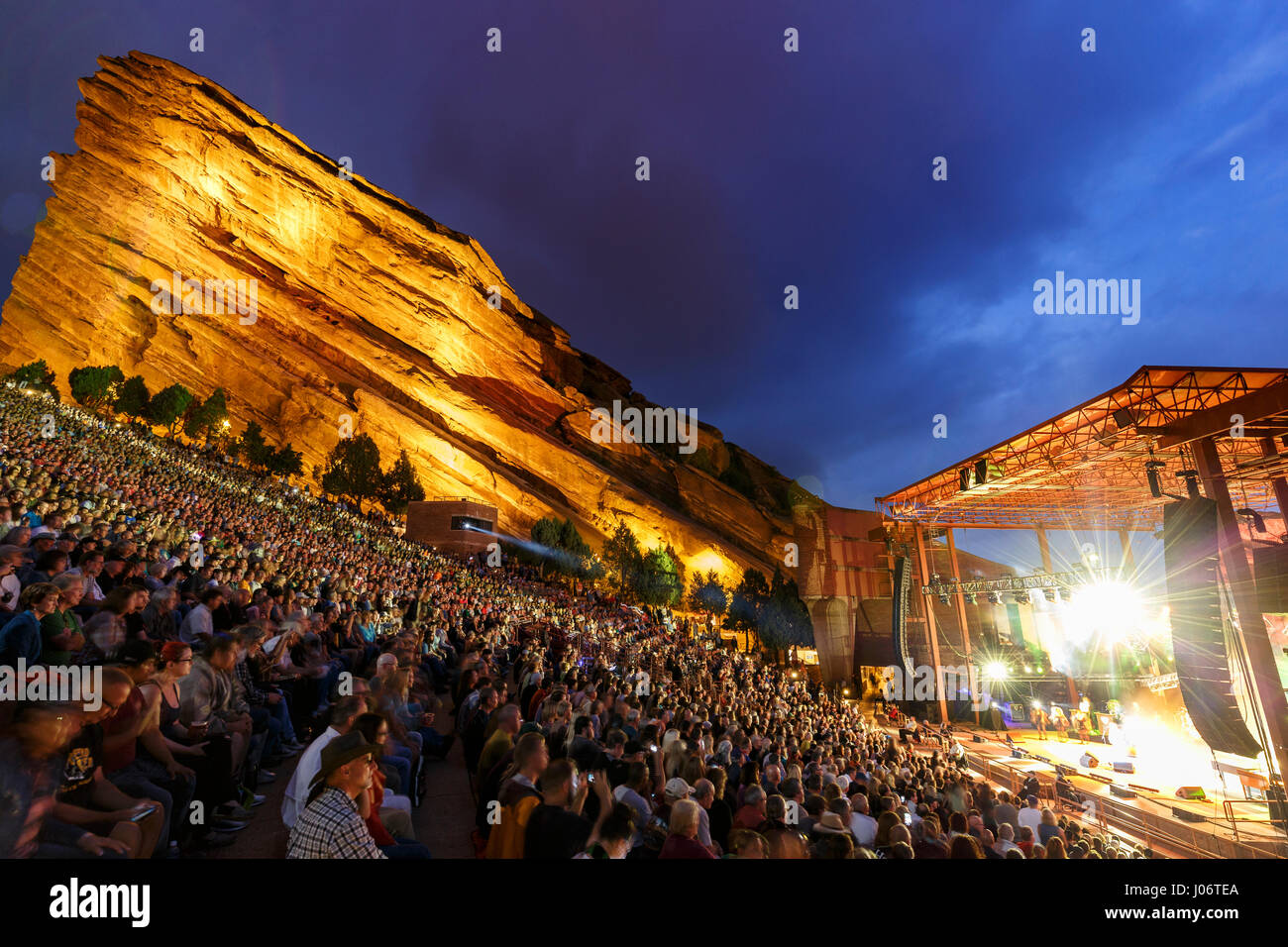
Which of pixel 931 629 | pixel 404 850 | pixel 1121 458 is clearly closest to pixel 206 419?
pixel 931 629

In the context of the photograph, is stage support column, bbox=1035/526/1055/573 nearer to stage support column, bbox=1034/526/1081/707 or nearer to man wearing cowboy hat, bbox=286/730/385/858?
stage support column, bbox=1034/526/1081/707

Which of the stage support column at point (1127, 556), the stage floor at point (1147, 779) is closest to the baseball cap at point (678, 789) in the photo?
the stage floor at point (1147, 779)

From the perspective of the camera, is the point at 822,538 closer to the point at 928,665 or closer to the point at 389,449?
the point at 928,665

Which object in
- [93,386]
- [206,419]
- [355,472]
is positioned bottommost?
[355,472]

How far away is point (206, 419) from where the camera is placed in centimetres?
4247

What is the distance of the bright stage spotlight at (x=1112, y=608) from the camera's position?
1748 centimetres

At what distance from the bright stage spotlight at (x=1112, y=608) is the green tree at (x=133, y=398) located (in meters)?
56.9

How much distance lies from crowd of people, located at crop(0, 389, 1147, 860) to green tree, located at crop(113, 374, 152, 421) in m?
37.0

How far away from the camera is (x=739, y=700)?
14.1m

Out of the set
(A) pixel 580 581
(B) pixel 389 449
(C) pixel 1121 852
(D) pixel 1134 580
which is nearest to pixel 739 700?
(C) pixel 1121 852

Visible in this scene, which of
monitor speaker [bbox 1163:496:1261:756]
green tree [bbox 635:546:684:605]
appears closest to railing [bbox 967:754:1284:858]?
monitor speaker [bbox 1163:496:1261:756]

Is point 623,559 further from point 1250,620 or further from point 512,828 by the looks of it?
point 512,828

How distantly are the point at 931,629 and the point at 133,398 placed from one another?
54.2m

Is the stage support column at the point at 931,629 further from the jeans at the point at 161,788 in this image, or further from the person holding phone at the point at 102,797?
the person holding phone at the point at 102,797
